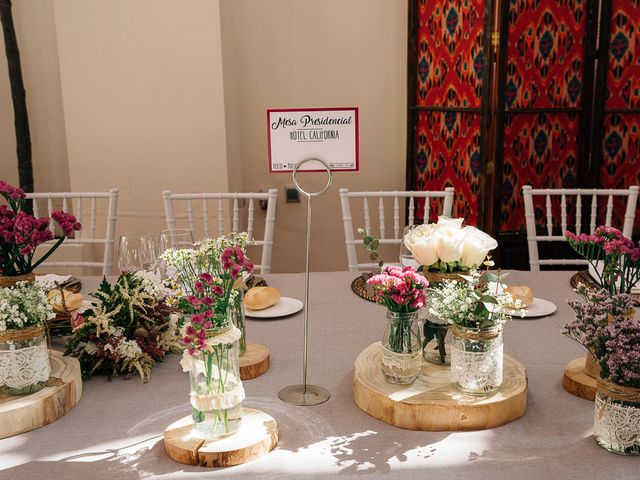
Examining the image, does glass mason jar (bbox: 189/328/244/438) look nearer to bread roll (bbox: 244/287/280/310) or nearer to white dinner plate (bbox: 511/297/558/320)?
bread roll (bbox: 244/287/280/310)

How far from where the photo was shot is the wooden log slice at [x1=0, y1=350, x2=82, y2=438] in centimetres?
118

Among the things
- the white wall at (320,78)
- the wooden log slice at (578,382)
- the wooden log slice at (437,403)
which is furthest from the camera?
the white wall at (320,78)

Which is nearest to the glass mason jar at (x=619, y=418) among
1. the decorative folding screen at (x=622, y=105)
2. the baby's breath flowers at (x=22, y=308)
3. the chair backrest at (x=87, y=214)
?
the baby's breath flowers at (x=22, y=308)

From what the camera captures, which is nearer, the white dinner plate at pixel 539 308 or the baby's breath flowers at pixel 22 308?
the baby's breath flowers at pixel 22 308

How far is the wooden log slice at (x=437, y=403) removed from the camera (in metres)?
1.18

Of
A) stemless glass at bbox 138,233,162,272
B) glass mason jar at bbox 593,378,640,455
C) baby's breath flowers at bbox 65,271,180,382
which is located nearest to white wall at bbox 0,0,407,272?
stemless glass at bbox 138,233,162,272

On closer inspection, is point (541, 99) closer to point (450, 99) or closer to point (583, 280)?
point (450, 99)

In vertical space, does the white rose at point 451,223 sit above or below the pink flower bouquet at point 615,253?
above

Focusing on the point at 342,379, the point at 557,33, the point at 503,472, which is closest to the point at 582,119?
the point at 557,33

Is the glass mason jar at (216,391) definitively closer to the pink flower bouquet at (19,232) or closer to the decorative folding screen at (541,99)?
the pink flower bouquet at (19,232)

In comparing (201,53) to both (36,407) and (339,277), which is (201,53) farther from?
(36,407)

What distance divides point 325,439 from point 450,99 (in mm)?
2507

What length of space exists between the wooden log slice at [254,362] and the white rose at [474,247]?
45cm

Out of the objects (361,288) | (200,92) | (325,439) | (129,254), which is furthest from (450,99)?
(325,439)
